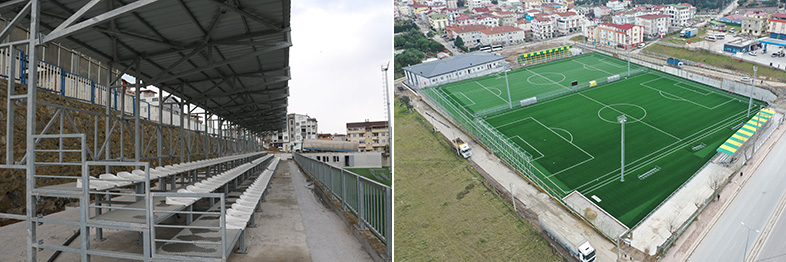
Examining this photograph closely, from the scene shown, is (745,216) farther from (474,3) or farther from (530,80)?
(474,3)

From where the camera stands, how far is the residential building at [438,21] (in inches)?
868

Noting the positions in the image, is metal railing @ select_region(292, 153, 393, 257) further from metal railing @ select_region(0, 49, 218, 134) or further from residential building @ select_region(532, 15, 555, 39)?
residential building @ select_region(532, 15, 555, 39)

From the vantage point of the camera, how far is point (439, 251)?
8.50 meters

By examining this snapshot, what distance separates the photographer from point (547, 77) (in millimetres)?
18500

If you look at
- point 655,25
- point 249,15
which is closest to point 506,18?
point 655,25

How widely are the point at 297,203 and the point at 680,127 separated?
13.2 meters

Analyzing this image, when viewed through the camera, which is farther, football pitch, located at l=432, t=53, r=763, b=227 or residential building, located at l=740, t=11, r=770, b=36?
residential building, located at l=740, t=11, r=770, b=36

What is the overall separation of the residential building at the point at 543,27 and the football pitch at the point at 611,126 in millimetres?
4288

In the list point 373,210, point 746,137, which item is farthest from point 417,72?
point 373,210

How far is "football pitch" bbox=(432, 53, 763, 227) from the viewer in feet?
30.7

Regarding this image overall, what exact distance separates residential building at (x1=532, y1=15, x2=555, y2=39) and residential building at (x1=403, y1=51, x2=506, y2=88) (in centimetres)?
682

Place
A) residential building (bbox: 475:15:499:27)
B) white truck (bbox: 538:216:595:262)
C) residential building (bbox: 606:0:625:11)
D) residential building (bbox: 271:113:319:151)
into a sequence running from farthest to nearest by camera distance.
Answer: residential building (bbox: 271:113:319:151) < residential building (bbox: 606:0:625:11) < residential building (bbox: 475:15:499:27) < white truck (bbox: 538:216:595:262)

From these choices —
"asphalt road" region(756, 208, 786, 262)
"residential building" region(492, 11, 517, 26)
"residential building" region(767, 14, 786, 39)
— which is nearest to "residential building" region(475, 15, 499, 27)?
"residential building" region(492, 11, 517, 26)

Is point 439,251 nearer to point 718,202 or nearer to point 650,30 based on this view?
point 718,202
